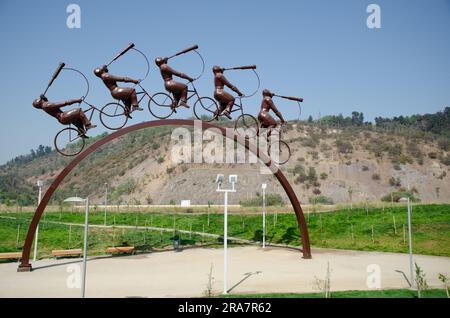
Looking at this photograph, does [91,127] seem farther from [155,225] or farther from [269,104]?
[155,225]

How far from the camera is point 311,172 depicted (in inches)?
2488

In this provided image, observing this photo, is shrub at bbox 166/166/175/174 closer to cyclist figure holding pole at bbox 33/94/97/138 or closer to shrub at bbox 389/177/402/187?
shrub at bbox 389/177/402/187

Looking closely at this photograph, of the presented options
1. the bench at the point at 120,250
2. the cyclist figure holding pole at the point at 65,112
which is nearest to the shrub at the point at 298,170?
the bench at the point at 120,250

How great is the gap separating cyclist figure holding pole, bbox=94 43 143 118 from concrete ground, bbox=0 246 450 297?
6469mm

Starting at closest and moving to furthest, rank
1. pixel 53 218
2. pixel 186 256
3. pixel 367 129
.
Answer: pixel 186 256
pixel 53 218
pixel 367 129

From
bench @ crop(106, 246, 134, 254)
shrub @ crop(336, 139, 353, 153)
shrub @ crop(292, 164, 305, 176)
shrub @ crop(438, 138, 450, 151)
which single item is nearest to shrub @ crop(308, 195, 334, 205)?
shrub @ crop(292, 164, 305, 176)

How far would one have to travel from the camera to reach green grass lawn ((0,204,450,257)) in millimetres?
22938

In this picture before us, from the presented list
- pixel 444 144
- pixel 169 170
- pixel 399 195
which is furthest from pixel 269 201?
pixel 444 144

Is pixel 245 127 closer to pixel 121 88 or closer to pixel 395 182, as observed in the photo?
pixel 121 88

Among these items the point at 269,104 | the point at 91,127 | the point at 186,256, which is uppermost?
the point at 269,104

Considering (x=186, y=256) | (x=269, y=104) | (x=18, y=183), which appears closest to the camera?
(x=269, y=104)

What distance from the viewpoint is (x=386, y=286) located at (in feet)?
43.2
